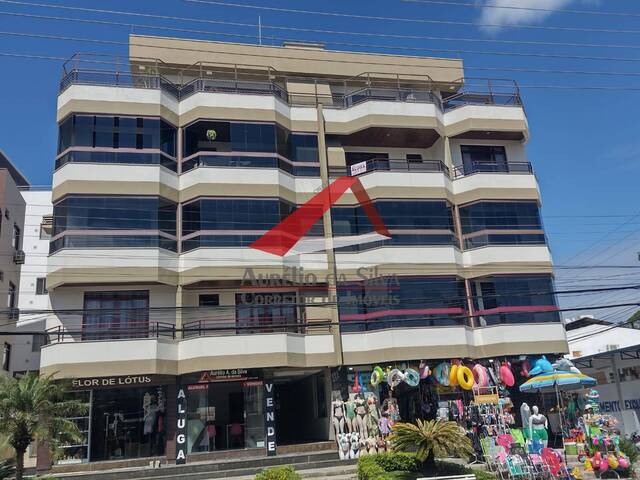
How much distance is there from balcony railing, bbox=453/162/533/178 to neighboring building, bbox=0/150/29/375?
24530 millimetres

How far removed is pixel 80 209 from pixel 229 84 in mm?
9411

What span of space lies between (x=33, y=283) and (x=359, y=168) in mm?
26383

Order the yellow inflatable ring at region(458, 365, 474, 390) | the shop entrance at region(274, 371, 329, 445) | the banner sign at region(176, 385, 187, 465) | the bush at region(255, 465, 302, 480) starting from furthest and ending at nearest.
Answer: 1. the shop entrance at region(274, 371, 329, 445)
2. the yellow inflatable ring at region(458, 365, 474, 390)
3. the banner sign at region(176, 385, 187, 465)
4. the bush at region(255, 465, 302, 480)

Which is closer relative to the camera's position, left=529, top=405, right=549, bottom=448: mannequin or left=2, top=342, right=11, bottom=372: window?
left=529, top=405, right=549, bottom=448: mannequin

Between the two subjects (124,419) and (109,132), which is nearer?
(124,419)

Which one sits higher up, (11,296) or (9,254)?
(9,254)

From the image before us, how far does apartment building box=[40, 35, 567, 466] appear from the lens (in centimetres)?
2300

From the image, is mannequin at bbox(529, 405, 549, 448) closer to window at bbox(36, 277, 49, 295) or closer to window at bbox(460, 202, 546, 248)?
window at bbox(460, 202, 546, 248)

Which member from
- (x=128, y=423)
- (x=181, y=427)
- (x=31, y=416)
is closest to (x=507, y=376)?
(x=181, y=427)

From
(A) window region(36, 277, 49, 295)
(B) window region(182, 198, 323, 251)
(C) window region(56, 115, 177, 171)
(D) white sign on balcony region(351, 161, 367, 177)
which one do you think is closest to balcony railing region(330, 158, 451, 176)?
(D) white sign on balcony region(351, 161, 367, 177)

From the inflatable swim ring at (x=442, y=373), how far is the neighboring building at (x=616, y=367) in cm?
846

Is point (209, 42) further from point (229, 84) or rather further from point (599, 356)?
point (599, 356)

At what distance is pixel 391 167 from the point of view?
28.5 metres

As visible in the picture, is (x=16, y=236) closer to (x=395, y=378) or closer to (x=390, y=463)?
(x=395, y=378)
